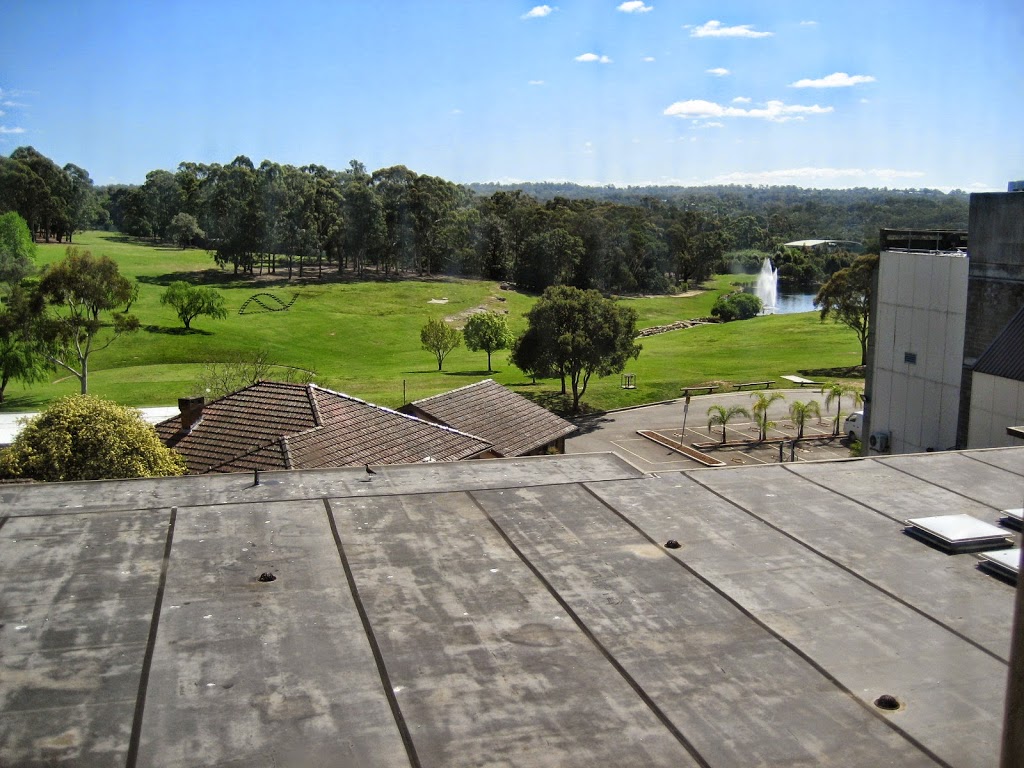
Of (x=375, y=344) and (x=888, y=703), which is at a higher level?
(x=888, y=703)

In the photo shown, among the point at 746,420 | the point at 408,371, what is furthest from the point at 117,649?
the point at 408,371

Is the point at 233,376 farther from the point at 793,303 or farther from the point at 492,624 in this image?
the point at 793,303

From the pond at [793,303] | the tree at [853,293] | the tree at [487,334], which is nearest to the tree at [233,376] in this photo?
the tree at [487,334]

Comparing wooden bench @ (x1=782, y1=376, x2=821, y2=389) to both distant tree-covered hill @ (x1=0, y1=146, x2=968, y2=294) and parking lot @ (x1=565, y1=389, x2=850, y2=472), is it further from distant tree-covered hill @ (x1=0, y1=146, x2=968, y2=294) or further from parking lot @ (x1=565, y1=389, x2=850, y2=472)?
distant tree-covered hill @ (x1=0, y1=146, x2=968, y2=294)

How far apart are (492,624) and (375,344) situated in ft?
181

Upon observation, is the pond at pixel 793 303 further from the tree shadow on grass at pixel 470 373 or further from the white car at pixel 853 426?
the white car at pixel 853 426

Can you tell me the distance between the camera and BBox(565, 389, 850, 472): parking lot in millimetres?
32562

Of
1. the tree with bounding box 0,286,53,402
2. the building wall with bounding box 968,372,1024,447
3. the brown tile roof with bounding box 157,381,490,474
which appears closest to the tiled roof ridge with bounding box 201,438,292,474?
the brown tile roof with bounding box 157,381,490,474

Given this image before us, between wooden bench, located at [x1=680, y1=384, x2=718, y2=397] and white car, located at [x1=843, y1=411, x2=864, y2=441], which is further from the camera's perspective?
wooden bench, located at [x1=680, y1=384, x2=718, y2=397]

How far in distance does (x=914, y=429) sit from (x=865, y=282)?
27126mm

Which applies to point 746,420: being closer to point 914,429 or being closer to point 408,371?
point 914,429

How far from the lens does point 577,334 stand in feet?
127

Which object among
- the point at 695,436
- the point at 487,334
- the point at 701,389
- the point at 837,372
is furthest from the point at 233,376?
the point at 837,372

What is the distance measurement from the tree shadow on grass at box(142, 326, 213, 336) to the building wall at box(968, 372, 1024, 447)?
47312mm
